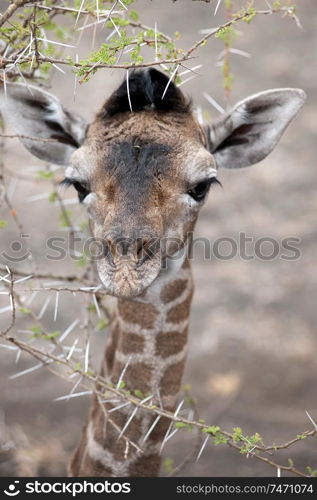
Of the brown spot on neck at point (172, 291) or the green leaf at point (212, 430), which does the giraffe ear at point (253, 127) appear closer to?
the brown spot on neck at point (172, 291)

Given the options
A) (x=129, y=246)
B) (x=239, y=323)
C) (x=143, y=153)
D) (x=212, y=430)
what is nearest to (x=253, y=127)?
(x=143, y=153)

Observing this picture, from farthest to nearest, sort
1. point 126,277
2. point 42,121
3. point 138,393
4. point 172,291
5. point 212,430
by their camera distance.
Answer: point 42,121 < point 172,291 < point 138,393 < point 212,430 < point 126,277

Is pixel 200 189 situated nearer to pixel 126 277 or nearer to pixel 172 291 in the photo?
pixel 172 291

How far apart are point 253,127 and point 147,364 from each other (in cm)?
184

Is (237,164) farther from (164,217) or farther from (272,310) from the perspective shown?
(272,310)

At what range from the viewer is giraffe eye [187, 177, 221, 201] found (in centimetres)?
441

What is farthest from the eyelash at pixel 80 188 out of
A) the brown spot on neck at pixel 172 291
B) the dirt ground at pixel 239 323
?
the dirt ground at pixel 239 323

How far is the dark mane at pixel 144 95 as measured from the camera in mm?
4539

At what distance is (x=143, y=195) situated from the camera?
408 cm

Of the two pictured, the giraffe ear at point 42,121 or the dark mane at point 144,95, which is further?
the giraffe ear at point 42,121

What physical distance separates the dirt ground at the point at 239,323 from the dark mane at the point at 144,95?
5.46ft

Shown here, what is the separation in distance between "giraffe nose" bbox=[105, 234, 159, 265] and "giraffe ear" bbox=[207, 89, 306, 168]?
139cm

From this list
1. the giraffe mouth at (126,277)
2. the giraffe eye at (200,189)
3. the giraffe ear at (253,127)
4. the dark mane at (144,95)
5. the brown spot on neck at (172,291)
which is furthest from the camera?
the giraffe ear at (253,127)

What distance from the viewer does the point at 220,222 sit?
9836mm
